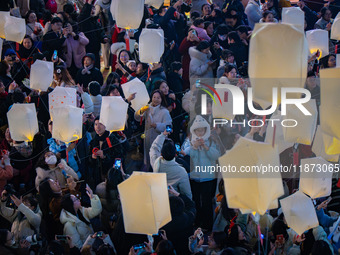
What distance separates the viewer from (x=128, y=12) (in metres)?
8.25

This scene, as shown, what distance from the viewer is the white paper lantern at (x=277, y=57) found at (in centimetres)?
522

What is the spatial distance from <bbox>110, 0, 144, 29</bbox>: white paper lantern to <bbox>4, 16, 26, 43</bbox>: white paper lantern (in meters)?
1.55

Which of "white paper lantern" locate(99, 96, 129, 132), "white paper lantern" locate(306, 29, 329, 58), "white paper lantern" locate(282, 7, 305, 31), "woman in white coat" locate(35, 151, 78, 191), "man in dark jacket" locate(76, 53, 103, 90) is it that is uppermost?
"white paper lantern" locate(282, 7, 305, 31)

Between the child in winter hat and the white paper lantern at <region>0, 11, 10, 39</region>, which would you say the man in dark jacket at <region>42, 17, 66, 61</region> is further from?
the child in winter hat

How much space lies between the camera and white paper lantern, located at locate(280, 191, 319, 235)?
6.50m

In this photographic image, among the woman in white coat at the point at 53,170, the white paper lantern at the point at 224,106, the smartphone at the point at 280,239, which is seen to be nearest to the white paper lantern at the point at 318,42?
the white paper lantern at the point at 224,106

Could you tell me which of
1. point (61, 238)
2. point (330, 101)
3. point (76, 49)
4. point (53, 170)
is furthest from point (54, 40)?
point (330, 101)

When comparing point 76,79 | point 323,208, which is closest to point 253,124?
point 323,208

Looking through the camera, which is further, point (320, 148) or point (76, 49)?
point (76, 49)

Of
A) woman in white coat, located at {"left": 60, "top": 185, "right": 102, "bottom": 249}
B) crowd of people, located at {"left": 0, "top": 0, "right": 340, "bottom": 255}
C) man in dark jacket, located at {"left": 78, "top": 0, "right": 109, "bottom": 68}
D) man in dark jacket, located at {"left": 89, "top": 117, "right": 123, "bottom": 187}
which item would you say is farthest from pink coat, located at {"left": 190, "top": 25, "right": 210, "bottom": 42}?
woman in white coat, located at {"left": 60, "top": 185, "right": 102, "bottom": 249}

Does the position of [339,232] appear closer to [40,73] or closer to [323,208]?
[323,208]

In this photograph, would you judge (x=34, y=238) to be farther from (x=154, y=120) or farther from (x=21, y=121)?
(x=154, y=120)

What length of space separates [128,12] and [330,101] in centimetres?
329

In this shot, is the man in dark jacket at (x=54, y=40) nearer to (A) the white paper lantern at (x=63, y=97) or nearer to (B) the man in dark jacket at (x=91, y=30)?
(B) the man in dark jacket at (x=91, y=30)
